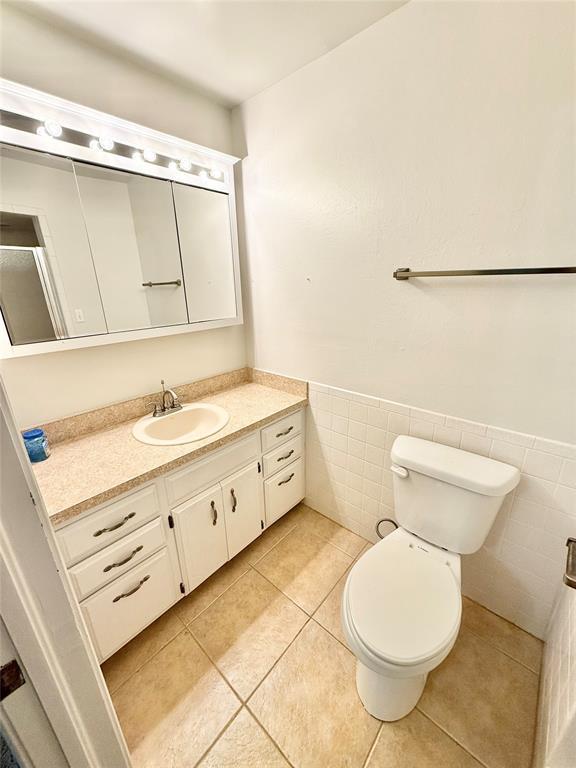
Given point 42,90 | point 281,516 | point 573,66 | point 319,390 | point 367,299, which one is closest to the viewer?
point 573,66

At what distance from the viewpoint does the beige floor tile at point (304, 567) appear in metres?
1.49

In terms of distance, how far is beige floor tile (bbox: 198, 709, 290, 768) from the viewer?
0.97 m

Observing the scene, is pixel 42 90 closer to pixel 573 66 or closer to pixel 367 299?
pixel 367 299

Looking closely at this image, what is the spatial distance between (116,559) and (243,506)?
59cm

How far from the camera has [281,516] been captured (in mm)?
1881

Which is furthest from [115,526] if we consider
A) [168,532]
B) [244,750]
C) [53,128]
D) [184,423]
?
[53,128]

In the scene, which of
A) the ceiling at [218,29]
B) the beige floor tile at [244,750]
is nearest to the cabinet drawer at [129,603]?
the beige floor tile at [244,750]

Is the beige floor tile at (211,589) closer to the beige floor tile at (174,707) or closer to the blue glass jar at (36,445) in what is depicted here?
the beige floor tile at (174,707)

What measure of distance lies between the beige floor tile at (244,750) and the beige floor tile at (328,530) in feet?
2.71

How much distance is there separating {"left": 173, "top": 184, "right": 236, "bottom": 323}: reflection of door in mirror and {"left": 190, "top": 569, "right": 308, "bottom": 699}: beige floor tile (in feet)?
4.65

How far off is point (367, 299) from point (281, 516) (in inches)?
53.2

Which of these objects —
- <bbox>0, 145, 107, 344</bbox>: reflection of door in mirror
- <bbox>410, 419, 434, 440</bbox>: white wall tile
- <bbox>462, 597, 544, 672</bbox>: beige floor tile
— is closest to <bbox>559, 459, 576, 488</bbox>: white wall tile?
<bbox>410, 419, 434, 440</bbox>: white wall tile

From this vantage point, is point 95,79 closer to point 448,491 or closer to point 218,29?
point 218,29

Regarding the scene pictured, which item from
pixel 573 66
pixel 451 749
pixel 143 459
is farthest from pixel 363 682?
pixel 573 66
